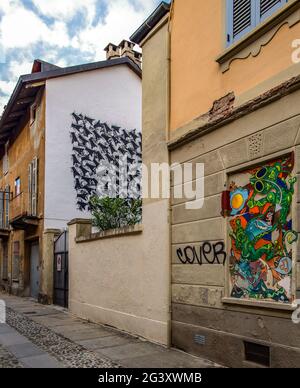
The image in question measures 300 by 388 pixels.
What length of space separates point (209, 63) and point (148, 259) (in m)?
3.56

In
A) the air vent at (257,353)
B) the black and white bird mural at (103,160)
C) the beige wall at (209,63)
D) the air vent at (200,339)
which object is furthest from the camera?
the black and white bird mural at (103,160)

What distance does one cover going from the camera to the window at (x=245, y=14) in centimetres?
562

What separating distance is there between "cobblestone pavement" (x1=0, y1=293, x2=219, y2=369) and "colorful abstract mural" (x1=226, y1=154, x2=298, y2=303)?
1392mm

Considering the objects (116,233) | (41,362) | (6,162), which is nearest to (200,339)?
(41,362)

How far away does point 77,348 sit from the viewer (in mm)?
7145

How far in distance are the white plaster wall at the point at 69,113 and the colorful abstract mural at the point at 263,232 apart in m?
10.1

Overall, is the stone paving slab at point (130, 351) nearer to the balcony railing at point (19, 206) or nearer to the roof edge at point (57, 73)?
the balcony railing at point (19, 206)

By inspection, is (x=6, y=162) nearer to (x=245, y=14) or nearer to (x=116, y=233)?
(x=116, y=233)

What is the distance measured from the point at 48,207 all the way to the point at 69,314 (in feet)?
15.4

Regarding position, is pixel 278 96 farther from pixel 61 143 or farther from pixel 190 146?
pixel 61 143

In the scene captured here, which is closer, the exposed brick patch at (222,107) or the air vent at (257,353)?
the air vent at (257,353)

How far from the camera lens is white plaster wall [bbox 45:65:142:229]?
49.9 feet

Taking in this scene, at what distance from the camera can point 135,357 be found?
21.2 feet

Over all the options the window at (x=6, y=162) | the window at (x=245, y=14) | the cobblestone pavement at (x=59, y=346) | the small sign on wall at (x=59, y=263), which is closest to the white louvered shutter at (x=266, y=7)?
the window at (x=245, y=14)
